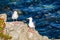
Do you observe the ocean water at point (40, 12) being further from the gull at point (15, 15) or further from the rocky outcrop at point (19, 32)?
the rocky outcrop at point (19, 32)

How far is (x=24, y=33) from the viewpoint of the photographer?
4.73 m

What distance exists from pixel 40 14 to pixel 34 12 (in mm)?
188

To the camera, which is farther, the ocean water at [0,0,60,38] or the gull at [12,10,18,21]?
the ocean water at [0,0,60,38]

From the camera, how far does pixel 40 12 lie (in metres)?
5.73

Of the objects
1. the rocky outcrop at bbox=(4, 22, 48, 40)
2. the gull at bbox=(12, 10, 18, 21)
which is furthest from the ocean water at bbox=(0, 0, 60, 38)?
the rocky outcrop at bbox=(4, 22, 48, 40)

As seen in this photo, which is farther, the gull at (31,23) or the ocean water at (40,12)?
the ocean water at (40,12)

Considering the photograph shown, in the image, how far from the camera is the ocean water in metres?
5.71

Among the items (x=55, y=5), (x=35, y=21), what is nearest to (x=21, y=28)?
(x=35, y=21)

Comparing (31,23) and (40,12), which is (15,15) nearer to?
(31,23)

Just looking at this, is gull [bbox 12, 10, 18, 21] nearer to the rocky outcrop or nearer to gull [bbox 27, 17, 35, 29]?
gull [bbox 27, 17, 35, 29]

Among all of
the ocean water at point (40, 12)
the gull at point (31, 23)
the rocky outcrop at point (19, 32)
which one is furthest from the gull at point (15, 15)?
the rocky outcrop at point (19, 32)

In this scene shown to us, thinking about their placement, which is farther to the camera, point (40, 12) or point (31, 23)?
point (40, 12)

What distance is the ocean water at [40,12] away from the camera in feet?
18.7

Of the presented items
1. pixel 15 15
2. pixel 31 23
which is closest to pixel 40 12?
pixel 31 23
